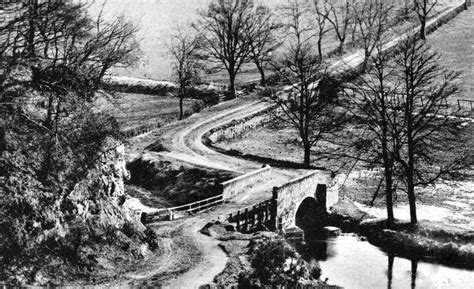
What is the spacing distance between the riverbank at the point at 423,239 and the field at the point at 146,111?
1040 inches

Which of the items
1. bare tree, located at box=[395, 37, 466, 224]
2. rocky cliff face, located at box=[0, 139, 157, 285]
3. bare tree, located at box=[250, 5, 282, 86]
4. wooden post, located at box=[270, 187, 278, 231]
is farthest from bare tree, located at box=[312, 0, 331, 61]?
rocky cliff face, located at box=[0, 139, 157, 285]

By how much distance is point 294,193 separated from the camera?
36375mm

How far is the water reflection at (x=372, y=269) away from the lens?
28828 millimetres

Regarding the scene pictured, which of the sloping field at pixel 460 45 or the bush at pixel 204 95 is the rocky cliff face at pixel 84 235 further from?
the sloping field at pixel 460 45

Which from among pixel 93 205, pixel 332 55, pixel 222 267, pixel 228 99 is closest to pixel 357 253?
pixel 222 267

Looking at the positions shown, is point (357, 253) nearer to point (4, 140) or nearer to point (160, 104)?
point (4, 140)

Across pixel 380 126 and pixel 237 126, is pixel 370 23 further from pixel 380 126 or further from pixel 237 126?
pixel 380 126

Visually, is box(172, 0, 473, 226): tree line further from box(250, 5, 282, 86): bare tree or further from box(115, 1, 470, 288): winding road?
box(115, 1, 470, 288): winding road

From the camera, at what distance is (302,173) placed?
4112 cm

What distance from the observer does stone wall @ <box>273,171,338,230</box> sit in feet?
114

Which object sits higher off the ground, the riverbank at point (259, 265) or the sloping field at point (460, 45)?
the sloping field at point (460, 45)

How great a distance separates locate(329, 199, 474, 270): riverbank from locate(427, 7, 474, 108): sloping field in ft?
82.3

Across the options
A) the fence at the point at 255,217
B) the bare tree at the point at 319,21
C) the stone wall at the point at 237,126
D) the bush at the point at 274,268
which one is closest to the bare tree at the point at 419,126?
the fence at the point at 255,217

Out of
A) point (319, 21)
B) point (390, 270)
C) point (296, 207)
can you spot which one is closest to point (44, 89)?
point (296, 207)
